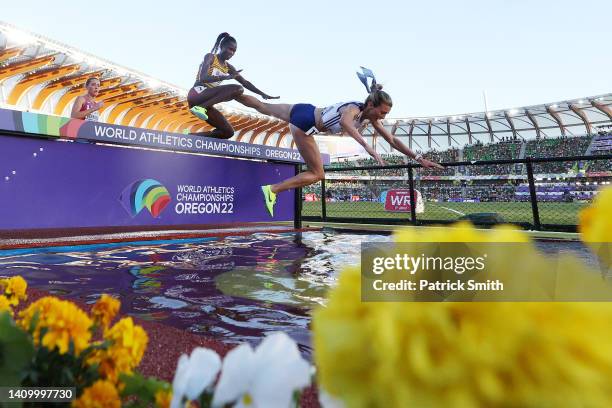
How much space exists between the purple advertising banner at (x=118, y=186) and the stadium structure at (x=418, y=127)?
418cm

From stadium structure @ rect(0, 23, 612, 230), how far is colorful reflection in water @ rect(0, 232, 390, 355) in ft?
14.9

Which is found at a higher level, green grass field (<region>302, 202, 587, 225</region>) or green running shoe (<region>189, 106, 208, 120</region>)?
green running shoe (<region>189, 106, 208, 120</region>)

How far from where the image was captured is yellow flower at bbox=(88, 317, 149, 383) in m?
0.59

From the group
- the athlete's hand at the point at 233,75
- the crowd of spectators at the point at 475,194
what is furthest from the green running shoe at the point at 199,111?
the crowd of spectators at the point at 475,194

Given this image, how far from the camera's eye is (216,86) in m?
4.46

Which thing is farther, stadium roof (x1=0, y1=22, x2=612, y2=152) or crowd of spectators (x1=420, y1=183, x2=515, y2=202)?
crowd of spectators (x1=420, y1=183, x2=515, y2=202)

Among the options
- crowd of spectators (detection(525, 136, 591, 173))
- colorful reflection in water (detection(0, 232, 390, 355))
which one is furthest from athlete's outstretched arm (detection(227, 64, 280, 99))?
crowd of spectators (detection(525, 136, 591, 173))

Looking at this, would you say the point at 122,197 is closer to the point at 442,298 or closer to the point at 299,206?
the point at 299,206

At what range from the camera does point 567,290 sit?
11.8 inches

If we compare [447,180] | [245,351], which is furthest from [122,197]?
[447,180]

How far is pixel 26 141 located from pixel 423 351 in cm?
587

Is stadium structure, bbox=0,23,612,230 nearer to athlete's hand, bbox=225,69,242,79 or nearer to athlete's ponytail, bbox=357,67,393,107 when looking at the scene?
athlete's ponytail, bbox=357,67,393,107

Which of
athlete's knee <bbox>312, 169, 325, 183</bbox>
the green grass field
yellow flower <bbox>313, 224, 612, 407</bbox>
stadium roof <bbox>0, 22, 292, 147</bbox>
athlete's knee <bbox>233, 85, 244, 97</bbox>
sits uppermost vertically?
stadium roof <bbox>0, 22, 292, 147</bbox>

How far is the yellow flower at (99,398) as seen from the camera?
19.8 inches
